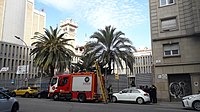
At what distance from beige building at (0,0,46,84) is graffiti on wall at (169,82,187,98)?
47.1 metres

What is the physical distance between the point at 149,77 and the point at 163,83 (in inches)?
108

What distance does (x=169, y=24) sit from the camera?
74.9 feet

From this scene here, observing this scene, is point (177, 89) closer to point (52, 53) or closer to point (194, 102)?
point (194, 102)

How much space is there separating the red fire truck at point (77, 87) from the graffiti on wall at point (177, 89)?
7735 millimetres

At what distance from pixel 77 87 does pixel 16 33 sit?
2486 inches

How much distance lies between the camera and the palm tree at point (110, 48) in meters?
29.9

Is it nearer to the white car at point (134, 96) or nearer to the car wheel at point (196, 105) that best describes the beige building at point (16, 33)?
the white car at point (134, 96)

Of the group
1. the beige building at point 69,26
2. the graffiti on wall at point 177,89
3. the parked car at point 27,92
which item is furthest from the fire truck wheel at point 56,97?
the beige building at point 69,26

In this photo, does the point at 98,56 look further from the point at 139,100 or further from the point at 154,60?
the point at 139,100

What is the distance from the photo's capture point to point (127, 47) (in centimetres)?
3016

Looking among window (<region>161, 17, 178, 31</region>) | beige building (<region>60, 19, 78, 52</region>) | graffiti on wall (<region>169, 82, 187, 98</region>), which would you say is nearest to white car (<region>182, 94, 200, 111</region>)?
graffiti on wall (<region>169, 82, 187, 98</region>)

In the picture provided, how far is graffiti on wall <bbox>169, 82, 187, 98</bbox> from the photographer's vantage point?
21.1 m

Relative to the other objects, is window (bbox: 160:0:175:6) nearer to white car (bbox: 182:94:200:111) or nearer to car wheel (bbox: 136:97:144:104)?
car wheel (bbox: 136:97:144:104)

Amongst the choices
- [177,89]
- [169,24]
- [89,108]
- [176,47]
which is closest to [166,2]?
[169,24]
